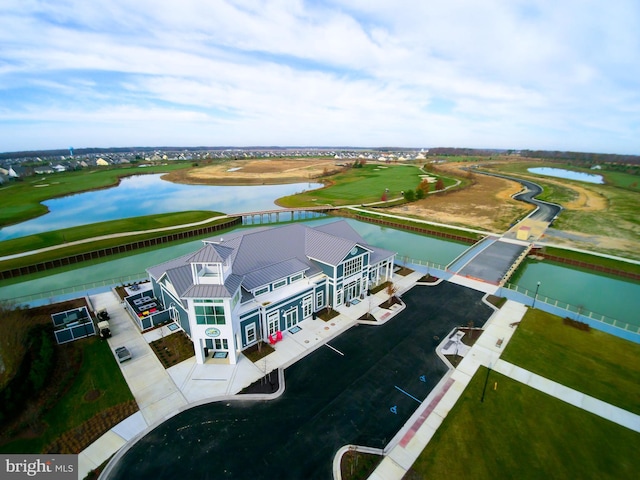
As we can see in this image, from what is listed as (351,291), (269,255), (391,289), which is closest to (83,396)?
(269,255)

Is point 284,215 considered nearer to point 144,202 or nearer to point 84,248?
point 144,202

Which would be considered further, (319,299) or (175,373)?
(319,299)

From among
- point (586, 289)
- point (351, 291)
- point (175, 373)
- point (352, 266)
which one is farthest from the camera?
point (586, 289)

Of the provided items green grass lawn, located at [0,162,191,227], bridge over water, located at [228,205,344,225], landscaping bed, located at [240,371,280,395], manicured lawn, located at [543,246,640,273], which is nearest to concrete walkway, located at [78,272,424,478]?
landscaping bed, located at [240,371,280,395]

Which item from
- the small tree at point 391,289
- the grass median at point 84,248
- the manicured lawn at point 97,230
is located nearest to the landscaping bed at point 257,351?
the small tree at point 391,289

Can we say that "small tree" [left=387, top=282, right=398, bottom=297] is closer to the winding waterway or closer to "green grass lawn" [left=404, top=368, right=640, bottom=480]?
the winding waterway

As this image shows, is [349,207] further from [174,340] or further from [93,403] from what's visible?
[93,403]

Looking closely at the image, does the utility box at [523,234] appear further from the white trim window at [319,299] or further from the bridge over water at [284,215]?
the white trim window at [319,299]

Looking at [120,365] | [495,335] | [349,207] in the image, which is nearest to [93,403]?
[120,365]
